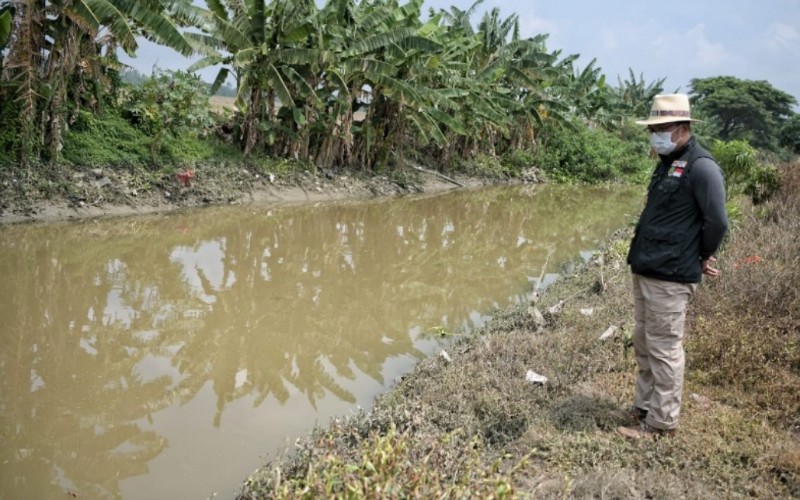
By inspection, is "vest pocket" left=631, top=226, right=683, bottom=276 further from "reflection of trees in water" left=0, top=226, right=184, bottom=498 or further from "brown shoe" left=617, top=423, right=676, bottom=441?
"reflection of trees in water" left=0, top=226, right=184, bottom=498

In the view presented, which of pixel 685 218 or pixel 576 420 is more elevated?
pixel 685 218

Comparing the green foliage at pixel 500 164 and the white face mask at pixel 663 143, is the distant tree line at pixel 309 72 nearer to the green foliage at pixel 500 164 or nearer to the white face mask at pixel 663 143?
the green foliage at pixel 500 164

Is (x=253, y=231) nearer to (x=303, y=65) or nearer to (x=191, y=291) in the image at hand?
(x=191, y=291)

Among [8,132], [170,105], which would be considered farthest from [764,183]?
[8,132]

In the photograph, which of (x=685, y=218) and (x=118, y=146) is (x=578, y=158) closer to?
(x=118, y=146)

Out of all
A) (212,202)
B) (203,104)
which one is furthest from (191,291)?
(203,104)

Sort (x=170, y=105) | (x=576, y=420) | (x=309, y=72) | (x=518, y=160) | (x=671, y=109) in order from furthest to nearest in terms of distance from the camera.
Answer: (x=518, y=160) < (x=309, y=72) < (x=170, y=105) < (x=576, y=420) < (x=671, y=109)

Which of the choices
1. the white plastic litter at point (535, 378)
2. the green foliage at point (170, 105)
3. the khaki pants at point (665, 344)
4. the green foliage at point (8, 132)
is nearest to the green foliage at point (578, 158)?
the green foliage at point (170, 105)

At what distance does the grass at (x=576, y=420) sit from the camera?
2.93 m

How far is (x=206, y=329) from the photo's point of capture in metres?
5.86

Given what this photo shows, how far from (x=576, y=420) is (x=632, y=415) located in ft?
1.20

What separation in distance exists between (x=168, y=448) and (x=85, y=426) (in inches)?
24.1

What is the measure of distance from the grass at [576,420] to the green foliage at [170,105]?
33.3 feet

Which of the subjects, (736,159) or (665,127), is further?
(736,159)
